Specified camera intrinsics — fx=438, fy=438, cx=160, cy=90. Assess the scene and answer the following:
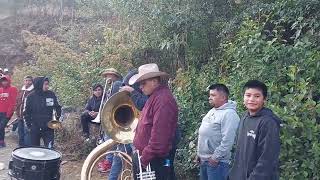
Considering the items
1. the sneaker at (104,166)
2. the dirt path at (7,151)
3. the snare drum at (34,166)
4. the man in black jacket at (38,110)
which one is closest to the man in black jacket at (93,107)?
the man in black jacket at (38,110)

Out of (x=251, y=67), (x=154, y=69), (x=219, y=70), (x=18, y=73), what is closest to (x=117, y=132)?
(x=154, y=69)

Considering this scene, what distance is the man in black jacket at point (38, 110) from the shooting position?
737cm

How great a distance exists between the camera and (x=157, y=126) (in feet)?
13.5

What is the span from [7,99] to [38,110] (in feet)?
8.19

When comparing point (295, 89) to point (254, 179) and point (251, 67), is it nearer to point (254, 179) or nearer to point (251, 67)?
point (251, 67)

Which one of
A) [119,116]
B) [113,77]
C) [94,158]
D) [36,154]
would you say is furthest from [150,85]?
[113,77]

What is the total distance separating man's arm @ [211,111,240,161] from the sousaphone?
1.32 m

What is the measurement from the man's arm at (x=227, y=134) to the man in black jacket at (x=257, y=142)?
677mm

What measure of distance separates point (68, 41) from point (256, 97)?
1185cm

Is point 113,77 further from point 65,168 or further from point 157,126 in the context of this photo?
point 157,126

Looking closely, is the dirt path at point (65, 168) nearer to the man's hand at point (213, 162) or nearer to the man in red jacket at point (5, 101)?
the man in red jacket at point (5, 101)

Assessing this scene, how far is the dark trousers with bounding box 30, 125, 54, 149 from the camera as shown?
24.2 feet

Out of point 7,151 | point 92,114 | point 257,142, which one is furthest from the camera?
point 7,151

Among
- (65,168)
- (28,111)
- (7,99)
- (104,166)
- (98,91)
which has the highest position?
(98,91)
